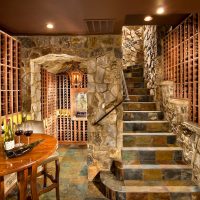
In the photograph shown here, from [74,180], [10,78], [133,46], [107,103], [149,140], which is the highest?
[133,46]

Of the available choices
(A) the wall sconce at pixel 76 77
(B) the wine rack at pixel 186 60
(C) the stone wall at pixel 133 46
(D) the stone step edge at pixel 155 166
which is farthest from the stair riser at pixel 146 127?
(C) the stone wall at pixel 133 46

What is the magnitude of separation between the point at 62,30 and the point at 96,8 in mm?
1374

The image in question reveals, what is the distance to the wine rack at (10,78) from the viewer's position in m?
4.14

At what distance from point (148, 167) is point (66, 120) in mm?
4449

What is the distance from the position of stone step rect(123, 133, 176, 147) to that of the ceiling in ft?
8.02

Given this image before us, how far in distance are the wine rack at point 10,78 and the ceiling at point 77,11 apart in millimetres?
381

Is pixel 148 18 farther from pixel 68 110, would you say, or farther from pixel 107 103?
pixel 68 110

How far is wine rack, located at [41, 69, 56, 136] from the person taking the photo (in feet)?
21.2

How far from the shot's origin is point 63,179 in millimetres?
4766

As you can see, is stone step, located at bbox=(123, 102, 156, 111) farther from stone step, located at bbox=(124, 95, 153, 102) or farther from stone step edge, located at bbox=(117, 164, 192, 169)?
stone step edge, located at bbox=(117, 164, 192, 169)

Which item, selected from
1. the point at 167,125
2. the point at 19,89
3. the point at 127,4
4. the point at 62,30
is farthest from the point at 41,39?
the point at 167,125

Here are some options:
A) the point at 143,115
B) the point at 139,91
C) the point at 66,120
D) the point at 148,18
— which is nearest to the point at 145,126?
the point at 143,115

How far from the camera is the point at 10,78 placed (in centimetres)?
441

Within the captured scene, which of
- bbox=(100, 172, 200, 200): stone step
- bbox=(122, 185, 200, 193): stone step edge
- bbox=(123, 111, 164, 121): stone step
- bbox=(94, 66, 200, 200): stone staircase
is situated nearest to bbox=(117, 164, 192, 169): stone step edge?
bbox=(94, 66, 200, 200): stone staircase
